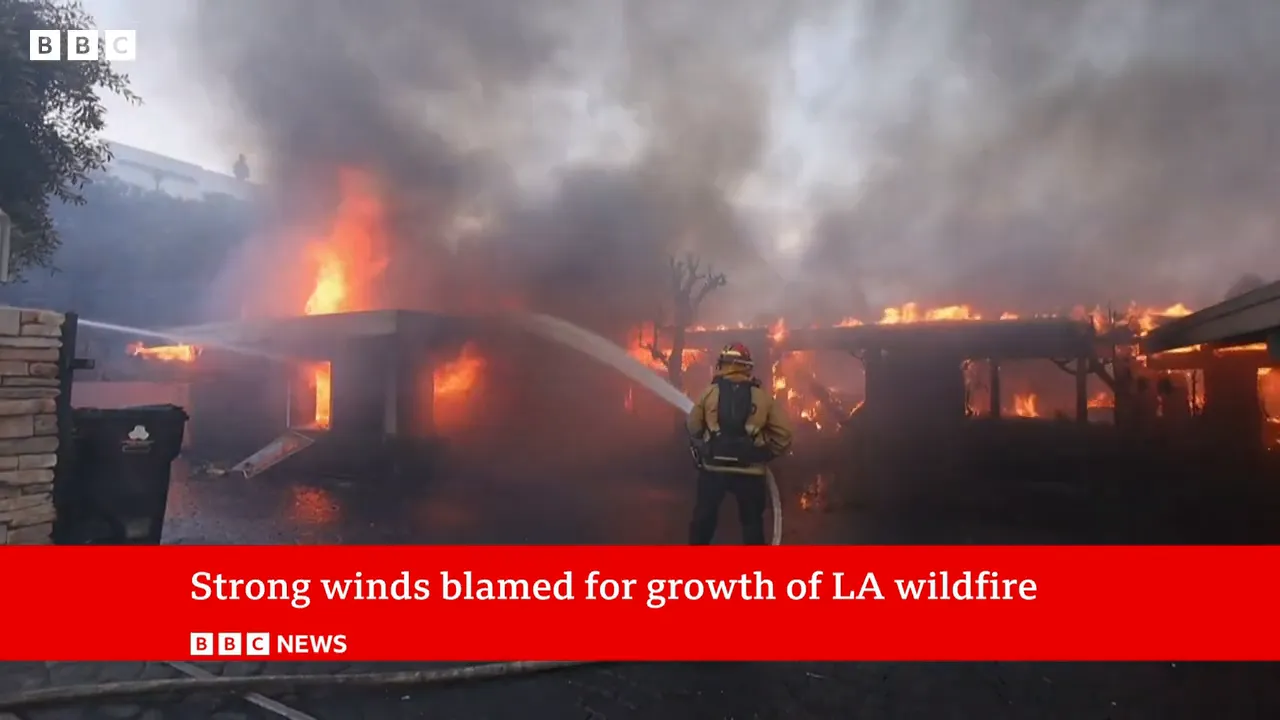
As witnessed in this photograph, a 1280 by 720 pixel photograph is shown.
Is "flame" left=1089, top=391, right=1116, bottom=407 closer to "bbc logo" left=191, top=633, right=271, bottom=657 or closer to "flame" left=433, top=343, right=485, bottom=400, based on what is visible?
"flame" left=433, top=343, right=485, bottom=400

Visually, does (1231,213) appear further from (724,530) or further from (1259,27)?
(724,530)

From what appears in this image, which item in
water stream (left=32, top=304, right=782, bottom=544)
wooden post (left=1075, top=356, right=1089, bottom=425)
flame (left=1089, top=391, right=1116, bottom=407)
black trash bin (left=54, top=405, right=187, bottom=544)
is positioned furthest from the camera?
flame (left=1089, top=391, right=1116, bottom=407)

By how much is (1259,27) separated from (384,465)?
799 cm

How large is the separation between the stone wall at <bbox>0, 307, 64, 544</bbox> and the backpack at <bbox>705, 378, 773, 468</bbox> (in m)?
4.41

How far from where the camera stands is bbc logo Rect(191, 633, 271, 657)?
351 cm

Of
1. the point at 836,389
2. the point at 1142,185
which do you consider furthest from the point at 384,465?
the point at 1142,185

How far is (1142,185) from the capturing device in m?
4.74

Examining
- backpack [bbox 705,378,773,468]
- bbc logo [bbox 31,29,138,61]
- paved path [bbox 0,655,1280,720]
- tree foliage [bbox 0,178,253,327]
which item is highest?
bbc logo [bbox 31,29,138,61]

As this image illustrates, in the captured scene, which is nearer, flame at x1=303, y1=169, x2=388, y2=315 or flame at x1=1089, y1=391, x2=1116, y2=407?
flame at x1=303, y1=169, x2=388, y2=315

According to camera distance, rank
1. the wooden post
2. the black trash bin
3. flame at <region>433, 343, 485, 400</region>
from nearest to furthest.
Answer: the black trash bin
flame at <region>433, 343, 485, 400</region>
the wooden post

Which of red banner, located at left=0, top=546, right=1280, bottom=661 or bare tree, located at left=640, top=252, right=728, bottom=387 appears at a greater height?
bare tree, located at left=640, top=252, right=728, bottom=387

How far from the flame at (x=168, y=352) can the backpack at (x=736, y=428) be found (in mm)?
5395

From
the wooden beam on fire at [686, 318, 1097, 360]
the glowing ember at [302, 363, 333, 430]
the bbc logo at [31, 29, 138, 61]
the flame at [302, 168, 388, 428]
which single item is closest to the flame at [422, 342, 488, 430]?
the glowing ember at [302, 363, 333, 430]

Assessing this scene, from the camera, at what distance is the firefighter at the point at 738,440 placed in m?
4.08
